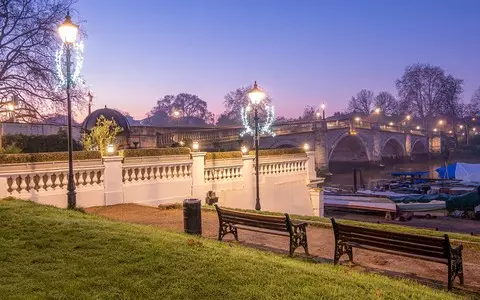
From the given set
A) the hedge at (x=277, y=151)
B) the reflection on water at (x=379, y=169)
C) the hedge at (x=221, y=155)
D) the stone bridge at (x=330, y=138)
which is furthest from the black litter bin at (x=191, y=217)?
the reflection on water at (x=379, y=169)

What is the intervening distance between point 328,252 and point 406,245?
2.51m

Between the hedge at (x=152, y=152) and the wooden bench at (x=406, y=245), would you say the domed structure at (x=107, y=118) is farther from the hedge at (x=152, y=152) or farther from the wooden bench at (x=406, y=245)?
the wooden bench at (x=406, y=245)

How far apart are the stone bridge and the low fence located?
681 inches

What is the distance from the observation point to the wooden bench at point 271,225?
846cm

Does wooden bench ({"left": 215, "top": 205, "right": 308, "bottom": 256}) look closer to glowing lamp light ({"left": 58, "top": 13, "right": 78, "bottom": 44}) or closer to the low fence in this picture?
the low fence

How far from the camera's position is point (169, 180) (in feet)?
51.8

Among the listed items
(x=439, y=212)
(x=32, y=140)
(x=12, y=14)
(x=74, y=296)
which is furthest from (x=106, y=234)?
(x=439, y=212)

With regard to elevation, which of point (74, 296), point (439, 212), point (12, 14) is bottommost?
point (439, 212)

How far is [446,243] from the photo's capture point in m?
6.34

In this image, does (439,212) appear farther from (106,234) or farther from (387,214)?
(106,234)

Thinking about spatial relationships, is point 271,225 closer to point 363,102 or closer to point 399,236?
point 399,236

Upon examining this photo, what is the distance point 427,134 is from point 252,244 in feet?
325

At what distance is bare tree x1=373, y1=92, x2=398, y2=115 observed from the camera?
422ft

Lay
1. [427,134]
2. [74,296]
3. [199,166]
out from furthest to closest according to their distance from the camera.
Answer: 1. [427,134]
2. [199,166]
3. [74,296]
